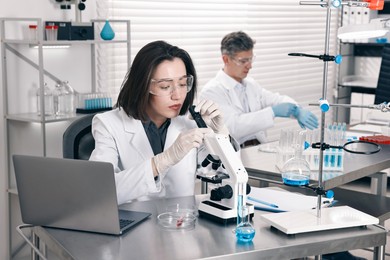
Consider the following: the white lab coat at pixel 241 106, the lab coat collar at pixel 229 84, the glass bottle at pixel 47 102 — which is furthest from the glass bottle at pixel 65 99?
the lab coat collar at pixel 229 84

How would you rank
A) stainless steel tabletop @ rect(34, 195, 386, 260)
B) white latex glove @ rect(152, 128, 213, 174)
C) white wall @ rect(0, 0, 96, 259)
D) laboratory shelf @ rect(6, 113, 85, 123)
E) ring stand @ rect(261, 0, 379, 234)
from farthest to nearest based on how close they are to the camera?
white wall @ rect(0, 0, 96, 259) → laboratory shelf @ rect(6, 113, 85, 123) → white latex glove @ rect(152, 128, 213, 174) → ring stand @ rect(261, 0, 379, 234) → stainless steel tabletop @ rect(34, 195, 386, 260)

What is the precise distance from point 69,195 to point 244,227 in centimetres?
52

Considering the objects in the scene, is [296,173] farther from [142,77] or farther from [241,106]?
[241,106]

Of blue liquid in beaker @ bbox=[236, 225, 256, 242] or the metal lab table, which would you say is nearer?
blue liquid in beaker @ bbox=[236, 225, 256, 242]

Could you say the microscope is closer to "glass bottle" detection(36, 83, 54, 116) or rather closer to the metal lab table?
the metal lab table

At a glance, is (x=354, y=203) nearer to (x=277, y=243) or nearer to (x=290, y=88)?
(x=277, y=243)

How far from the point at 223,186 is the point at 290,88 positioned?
3.64 meters

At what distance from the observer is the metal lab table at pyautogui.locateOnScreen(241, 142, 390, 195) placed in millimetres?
2674

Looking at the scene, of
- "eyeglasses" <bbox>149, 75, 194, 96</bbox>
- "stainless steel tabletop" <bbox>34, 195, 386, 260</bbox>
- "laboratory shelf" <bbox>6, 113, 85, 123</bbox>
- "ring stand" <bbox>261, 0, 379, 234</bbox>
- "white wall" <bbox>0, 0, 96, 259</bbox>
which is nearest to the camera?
"stainless steel tabletop" <bbox>34, 195, 386, 260</bbox>

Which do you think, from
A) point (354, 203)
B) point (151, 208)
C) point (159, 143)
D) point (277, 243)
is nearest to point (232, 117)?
point (354, 203)

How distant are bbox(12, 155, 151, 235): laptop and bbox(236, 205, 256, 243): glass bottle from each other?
0.32 meters

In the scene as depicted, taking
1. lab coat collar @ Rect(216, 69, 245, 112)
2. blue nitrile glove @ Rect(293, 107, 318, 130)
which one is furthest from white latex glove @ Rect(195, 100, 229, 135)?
lab coat collar @ Rect(216, 69, 245, 112)

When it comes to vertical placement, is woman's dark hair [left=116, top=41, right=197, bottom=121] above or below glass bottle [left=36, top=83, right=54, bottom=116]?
above

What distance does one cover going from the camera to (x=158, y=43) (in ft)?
7.59
